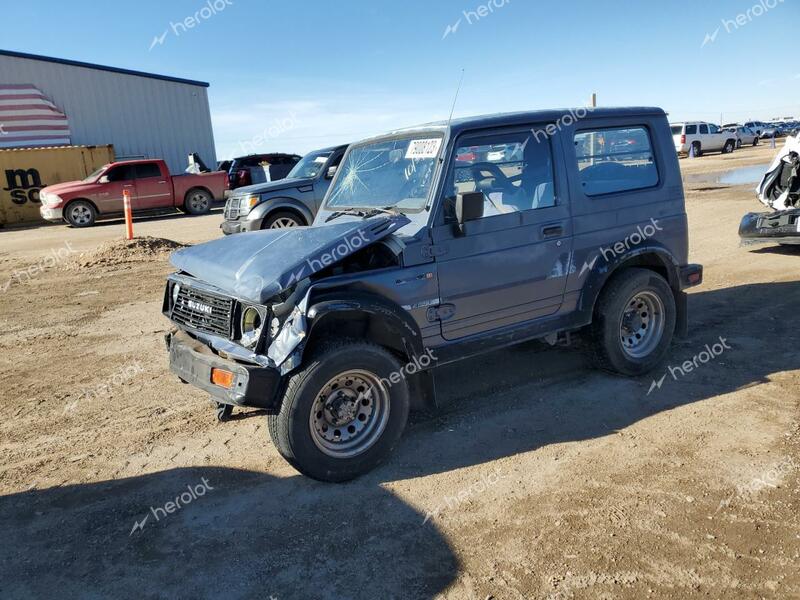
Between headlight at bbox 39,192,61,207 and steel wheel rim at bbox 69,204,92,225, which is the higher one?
headlight at bbox 39,192,61,207

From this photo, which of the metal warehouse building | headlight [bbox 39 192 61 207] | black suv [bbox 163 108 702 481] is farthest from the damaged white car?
the metal warehouse building

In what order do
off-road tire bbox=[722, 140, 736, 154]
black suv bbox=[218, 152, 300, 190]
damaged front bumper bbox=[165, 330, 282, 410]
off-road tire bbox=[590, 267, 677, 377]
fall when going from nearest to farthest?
damaged front bumper bbox=[165, 330, 282, 410], off-road tire bbox=[590, 267, 677, 377], black suv bbox=[218, 152, 300, 190], off-road tire bbox=[722, 140, 736, 154]

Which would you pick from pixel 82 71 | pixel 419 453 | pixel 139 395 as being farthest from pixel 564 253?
pixel 82 71

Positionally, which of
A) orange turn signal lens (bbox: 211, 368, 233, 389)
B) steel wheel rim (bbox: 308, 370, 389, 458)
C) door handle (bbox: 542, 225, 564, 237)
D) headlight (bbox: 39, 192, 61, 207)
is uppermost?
headlight (bbox: 39, 192, 61, 207)

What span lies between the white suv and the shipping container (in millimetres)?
30013

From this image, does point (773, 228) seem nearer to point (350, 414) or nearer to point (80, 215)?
point (350, 414)

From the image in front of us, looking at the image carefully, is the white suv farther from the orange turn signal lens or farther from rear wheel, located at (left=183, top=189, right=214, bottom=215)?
the orange turn signal lens

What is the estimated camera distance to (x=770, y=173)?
9523mm

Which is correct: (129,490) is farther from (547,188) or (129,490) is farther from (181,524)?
(547,188)

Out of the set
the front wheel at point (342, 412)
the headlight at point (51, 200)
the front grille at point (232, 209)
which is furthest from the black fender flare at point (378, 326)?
the headlight at point (51, 200)

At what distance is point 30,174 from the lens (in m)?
20.7

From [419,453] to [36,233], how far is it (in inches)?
690

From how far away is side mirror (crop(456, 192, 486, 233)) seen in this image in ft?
12.3

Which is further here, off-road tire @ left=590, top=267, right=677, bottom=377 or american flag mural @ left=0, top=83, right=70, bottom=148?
american flag mural @ left=0, top=83, right=70, bottom=148
